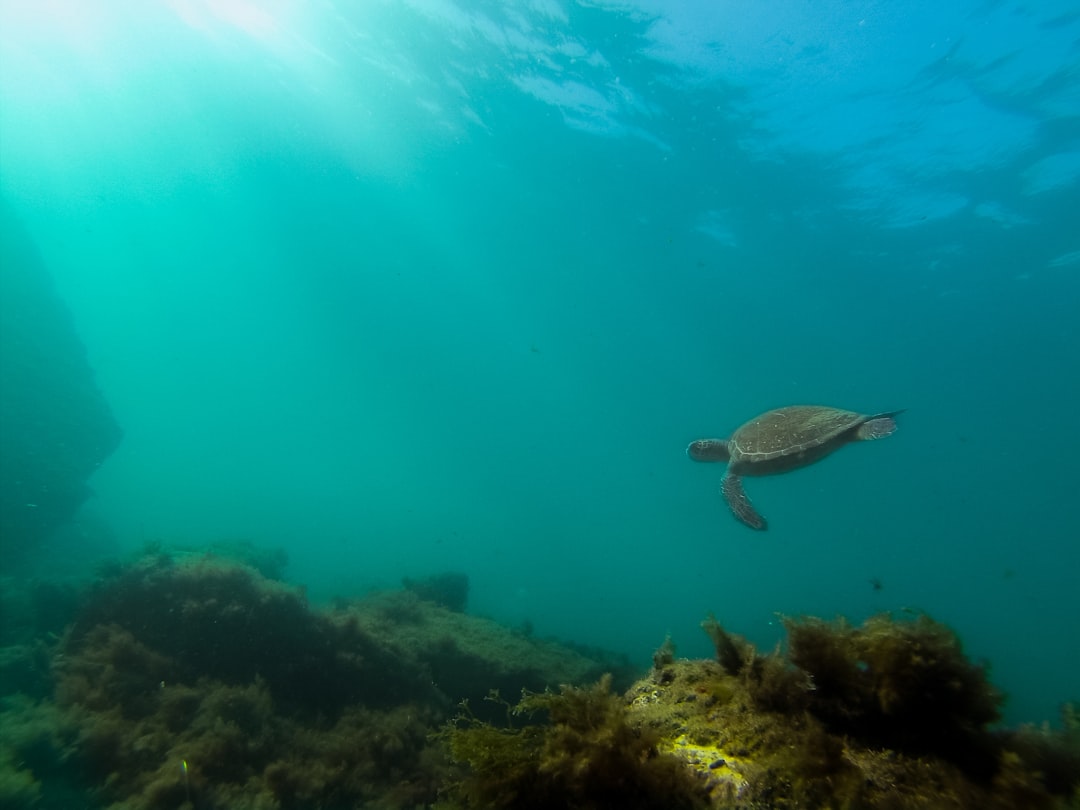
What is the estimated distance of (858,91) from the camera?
22109 mm

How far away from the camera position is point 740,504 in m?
9.37

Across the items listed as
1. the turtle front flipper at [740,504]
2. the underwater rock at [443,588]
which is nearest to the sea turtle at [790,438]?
the turtle front flipper at [740,504]

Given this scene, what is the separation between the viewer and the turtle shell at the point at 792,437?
27.2ft

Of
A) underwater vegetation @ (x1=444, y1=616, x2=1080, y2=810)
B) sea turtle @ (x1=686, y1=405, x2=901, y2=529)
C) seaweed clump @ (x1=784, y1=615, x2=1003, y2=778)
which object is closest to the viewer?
underwater vegetation @ (x1=444, y1=616, x2=1080, y2=810)

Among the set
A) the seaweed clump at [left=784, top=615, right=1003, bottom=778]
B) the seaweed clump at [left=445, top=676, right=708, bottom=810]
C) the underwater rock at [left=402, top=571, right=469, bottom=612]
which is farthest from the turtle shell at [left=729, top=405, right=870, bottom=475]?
the underwater rock at [left=402, top=571, right=469, bottom=612]

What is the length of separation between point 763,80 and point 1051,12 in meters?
9.47

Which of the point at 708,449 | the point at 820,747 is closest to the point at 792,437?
the point at 708,449

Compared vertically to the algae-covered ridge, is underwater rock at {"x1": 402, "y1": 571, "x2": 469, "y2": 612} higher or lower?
higher

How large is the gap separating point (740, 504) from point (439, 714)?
21.5 feet

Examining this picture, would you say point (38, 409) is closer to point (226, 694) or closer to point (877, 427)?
point (226, 694)

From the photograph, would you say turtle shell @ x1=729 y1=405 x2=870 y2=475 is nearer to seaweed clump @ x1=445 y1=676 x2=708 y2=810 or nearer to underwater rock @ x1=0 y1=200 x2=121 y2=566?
seaweed clump @ x1=445 y1=676 x2=708 y2=810

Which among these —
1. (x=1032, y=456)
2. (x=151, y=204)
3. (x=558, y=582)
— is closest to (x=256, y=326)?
(x=151, y=204)

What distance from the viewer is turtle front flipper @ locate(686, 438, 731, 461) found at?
10.7 meters

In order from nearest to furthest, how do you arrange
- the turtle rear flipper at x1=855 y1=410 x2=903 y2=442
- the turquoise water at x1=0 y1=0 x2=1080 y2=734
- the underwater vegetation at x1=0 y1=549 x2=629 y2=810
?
the underwater vegetation at x1=0 y1=549 x2=629 y2=810, the turtle rear flipper at x1=855 y1=410 x2=903 y2=442, the turquoise water at x1=0 y1=0 x2=1080 y2=734
